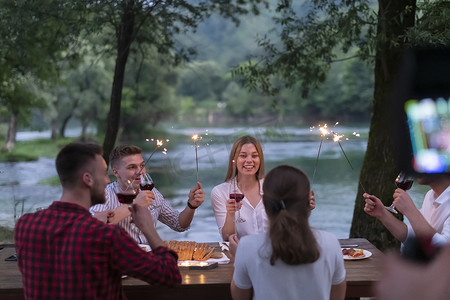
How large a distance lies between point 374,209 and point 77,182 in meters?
1.79

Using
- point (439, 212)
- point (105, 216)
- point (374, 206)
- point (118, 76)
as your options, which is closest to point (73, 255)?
point (105, 216)

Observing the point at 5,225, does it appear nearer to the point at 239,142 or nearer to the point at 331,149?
the point at 239,142

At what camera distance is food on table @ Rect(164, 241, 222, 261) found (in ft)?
10.6

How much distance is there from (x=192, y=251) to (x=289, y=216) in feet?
4.03

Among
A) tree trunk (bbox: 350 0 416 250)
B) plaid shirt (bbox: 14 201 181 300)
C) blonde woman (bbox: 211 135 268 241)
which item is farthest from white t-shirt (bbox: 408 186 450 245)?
tree trunk (bbox: 350 0 416 250)

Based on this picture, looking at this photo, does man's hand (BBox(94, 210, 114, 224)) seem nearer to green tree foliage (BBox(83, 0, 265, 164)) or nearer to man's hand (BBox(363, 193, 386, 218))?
man's hand (BBox(363, 193, 386, 218))

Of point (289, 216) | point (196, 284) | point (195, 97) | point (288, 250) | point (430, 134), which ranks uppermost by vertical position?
point (195, 97)

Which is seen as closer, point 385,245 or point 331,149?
point 385,245

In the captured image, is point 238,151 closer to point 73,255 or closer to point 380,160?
point 73,255

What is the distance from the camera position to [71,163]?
2314mm

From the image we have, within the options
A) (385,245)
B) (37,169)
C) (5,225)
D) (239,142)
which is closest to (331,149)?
(37,169)

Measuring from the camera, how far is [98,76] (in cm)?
2856

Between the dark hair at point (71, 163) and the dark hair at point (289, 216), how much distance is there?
0.77 metres

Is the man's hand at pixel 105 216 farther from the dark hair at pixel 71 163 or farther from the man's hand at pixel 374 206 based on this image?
the man's hand at pixel 374 206
